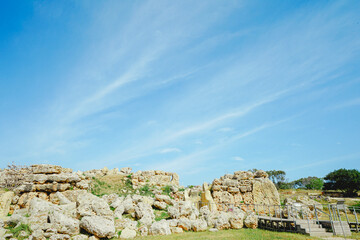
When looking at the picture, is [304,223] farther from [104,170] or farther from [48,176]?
[104,170]

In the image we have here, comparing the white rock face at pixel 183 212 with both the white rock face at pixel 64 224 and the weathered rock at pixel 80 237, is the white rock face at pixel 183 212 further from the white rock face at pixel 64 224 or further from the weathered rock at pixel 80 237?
the white rock face at pixel 64 224

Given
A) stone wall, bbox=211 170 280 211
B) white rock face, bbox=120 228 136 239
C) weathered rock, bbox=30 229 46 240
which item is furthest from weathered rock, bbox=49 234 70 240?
stone wall, bbox=211 170 280 211

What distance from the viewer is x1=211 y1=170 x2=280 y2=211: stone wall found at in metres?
20.7

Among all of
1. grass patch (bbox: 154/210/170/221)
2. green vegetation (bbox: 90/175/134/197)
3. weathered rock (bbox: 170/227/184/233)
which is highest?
green vegetation (bbox: 90/175/134/197)

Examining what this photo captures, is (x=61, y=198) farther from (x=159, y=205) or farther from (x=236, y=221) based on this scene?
(x=236, y=221)

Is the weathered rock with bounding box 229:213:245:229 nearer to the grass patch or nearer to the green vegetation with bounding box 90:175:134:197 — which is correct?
the grass patch

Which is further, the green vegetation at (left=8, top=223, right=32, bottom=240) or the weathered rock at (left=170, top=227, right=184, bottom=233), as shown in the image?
the weathered rock at (left=170, top=227, right=184, bottom=233)

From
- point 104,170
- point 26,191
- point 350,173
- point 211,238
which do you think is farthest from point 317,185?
point 26,191

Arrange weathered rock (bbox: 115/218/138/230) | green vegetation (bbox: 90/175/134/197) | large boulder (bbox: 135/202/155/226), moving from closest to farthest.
Result: weathered rock (bbox: 115/218/138/230)
large boulder (bbox: 135/202/155/226)
green vegetation (bbox: 90/175/134/197)

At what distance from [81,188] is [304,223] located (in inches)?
597

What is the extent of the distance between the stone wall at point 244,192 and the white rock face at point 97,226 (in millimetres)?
11269

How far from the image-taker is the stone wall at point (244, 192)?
2072cm

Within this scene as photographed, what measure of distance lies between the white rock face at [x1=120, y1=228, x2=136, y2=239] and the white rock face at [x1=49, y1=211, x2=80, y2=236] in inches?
88.2

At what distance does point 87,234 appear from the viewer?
11461 mm
